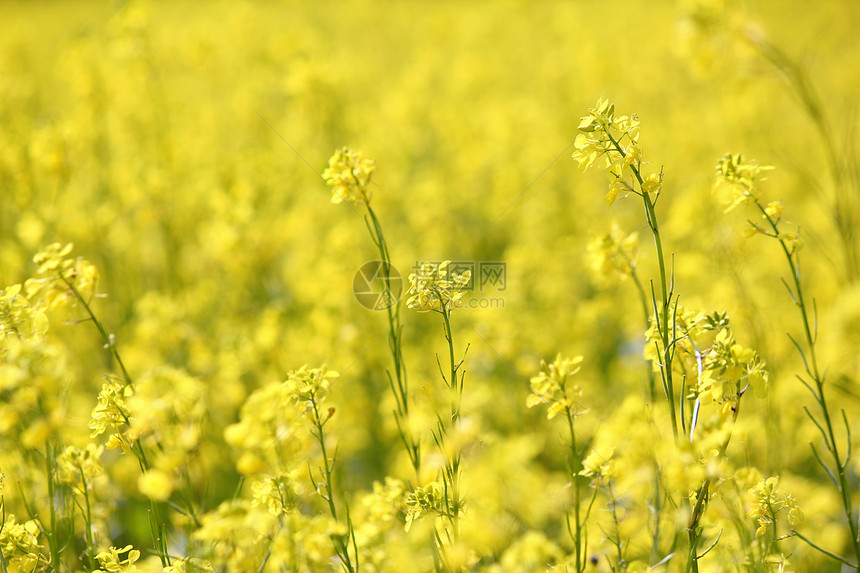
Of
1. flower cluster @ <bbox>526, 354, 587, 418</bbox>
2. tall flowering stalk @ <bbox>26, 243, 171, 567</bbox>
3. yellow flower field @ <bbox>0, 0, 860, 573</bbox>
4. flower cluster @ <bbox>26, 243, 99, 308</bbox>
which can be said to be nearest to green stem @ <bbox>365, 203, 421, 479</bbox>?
yellow flower field @ <bbox>0, 0, 860, 573</bbox>

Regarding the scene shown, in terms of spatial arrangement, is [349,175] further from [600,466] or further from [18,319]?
[600,466]

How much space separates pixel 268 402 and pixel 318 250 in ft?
8.17

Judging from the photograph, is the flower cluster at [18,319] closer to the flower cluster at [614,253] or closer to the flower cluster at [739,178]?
the flower cluster at [614,253]

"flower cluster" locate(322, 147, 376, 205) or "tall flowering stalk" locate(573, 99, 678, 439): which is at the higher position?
"flower cluster" locate(322, 147, 376, 205)

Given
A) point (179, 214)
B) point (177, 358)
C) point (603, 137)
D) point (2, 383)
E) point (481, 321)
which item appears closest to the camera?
point (2, 383)

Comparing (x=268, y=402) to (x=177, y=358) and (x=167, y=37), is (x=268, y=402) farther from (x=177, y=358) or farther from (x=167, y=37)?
(x=167, y=37)

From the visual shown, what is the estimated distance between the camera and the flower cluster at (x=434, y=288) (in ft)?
4.74

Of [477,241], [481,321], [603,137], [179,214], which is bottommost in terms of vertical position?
[603,137]

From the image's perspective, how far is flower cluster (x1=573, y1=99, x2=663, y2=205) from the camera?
A: 126 centimetres

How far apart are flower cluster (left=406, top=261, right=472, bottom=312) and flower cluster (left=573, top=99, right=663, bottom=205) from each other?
0.39m

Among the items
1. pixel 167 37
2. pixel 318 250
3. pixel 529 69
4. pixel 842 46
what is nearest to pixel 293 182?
pixel 318 250

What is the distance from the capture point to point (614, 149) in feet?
4.25

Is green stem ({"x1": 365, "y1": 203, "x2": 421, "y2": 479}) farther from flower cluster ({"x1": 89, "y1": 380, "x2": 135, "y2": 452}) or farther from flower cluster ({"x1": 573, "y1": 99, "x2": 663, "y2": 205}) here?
flower cluster ({"x1": 89, "y1": 380, "x2": 135, "y2": 452})

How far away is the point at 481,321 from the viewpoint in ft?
9.70
